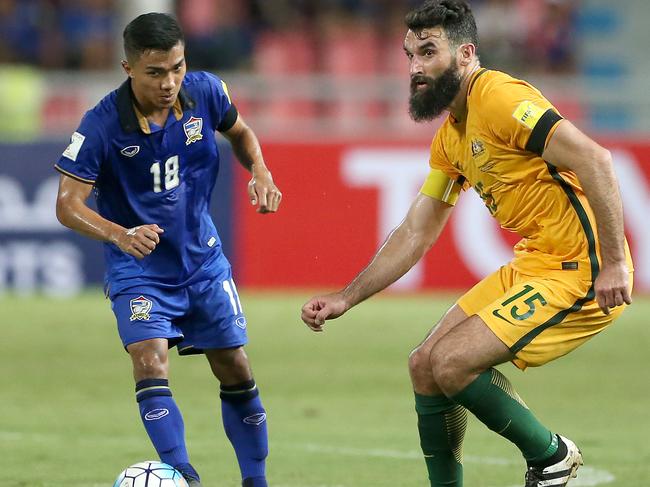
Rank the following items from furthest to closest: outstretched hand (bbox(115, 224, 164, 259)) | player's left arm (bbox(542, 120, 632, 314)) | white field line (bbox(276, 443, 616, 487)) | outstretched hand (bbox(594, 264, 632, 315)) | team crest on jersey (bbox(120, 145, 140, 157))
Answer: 1. white field line (bbox(276, 443, 616, 487))
2. team crest on jersey (bbox(120, 145, 140, 157))
3. outstretched hand (bbox(115, 224, 164, 259))
4. outstretched hand (bbox(594, 264, 632, 315))
5. player's left arm (bbox(542, 120, 632, 314))

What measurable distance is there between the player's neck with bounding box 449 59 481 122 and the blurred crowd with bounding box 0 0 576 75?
12.5 meters

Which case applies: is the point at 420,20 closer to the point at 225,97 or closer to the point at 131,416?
the point at 225,97

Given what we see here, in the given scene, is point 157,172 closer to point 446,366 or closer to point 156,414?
point 156,414

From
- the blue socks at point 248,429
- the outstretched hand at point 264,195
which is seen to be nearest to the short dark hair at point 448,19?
the outstretched hand at point 264,195

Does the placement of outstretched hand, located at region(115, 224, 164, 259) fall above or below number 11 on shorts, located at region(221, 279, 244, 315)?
above

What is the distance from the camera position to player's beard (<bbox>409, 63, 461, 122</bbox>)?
20.1 ft

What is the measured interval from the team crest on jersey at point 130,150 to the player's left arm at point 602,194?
1.96m

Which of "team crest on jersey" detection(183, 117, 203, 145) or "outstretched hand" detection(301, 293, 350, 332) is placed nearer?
"outstretched hand" detection(301, 293, 350, 332)

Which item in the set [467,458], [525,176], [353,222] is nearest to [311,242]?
[353,222]

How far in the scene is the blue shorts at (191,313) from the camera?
6.52 metres

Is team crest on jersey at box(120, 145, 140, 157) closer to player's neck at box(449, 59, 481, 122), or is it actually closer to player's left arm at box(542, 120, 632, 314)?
player's neck at box(449, 59, 481, 122)

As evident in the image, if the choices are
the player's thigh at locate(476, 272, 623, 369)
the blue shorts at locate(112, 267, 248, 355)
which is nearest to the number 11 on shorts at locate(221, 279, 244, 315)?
the blue shorts at locate(112, 267, 248, 355)

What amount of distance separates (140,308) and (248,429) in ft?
2.86

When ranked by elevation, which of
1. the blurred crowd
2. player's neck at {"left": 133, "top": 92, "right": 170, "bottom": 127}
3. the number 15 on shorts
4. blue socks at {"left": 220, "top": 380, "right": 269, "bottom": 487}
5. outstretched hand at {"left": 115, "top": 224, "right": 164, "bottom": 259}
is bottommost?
blue socks at {"left": 220, "top": 380, "right": 269, "bottom": 487}
